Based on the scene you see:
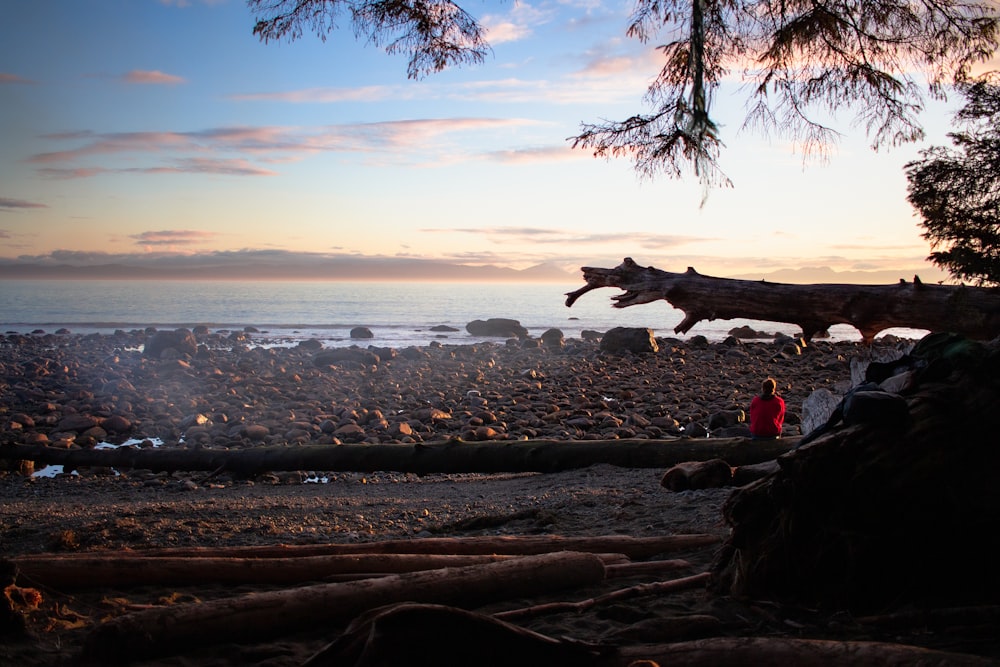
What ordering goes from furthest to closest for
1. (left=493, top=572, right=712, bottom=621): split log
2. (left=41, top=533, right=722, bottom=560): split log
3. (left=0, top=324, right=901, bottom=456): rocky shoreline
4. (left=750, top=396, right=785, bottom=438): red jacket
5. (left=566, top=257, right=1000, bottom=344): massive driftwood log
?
(left=0, top=324, right=901, bottom=456): rocky shoreline, (left=750, top=396, right=785, bottom=438): red jacket, (left=566, top=257, right=1000, bottom=344): massive driftwood log, (left=41, top=533, right=722, bottom=560): split log, (left=493, top=572, right=712, bottom=621): split log

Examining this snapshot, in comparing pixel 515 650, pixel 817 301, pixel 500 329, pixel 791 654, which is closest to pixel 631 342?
pixel 817 301

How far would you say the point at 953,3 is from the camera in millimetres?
7465

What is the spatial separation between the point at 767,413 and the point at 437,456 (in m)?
3.76

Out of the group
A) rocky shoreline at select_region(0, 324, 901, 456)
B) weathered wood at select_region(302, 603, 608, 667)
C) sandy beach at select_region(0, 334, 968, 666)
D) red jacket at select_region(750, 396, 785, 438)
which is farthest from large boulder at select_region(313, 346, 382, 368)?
weathered wood at select_region(302, 603, 608, 667)

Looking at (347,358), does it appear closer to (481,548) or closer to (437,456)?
(437,456)

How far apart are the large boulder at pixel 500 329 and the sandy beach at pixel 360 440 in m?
8.70

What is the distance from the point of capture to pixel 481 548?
4.37 metres

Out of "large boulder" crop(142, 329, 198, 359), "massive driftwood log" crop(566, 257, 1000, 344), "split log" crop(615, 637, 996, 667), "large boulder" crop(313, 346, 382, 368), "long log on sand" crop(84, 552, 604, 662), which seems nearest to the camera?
"split log" crop(615, 637, 996, 667)

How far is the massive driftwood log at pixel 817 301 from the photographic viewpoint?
21.4ft

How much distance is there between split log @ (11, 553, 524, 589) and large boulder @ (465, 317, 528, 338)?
28464mm

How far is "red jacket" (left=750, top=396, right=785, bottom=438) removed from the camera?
24.7 feet

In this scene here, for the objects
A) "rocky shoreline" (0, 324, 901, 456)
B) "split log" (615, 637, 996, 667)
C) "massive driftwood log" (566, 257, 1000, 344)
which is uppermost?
"massive driftwood log" (566, 257, 1000, 344)

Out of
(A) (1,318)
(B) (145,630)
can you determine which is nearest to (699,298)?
(B) (145,630)

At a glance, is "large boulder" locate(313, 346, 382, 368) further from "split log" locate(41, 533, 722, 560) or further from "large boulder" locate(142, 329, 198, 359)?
"split log" locate(41, 533, 722, 560)
